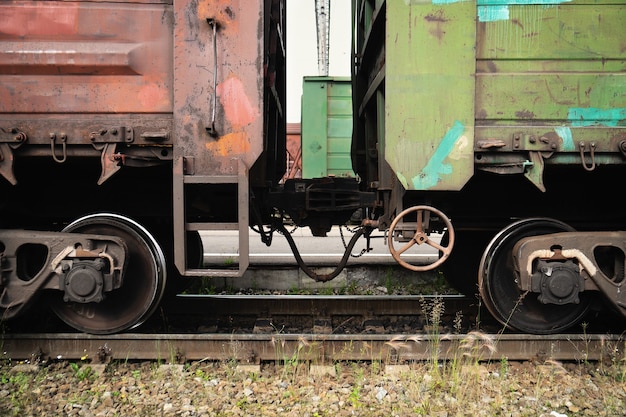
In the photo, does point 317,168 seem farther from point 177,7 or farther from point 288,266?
point 177,7

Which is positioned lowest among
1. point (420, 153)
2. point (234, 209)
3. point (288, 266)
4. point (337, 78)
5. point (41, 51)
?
point (288, 266)

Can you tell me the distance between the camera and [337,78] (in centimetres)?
1041

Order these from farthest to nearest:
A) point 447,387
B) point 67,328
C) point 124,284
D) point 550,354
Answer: point 67,328 < point 124,284 < point 550,354 < point 447,387

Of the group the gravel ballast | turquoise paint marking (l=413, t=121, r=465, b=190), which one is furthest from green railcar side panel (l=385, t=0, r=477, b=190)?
the gravel ballast

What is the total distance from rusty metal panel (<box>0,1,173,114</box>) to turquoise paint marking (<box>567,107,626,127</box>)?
2.91 metres

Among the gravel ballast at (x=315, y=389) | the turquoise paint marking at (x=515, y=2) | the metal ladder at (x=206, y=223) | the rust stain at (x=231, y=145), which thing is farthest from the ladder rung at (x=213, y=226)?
the turquoise paint marking at (x=515, y=2)

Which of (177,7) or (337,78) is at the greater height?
(337,78)

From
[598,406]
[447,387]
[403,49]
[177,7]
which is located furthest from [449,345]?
[177,7]

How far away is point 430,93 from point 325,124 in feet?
24.9

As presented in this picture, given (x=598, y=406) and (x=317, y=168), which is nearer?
(x=598, y=406)

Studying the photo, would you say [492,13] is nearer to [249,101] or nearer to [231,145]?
[249,101]

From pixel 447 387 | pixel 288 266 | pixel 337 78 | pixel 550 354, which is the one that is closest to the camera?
pixel 447 387

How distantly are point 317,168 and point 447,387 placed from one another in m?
8.04

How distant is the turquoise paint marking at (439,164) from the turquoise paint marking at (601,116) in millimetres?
817
